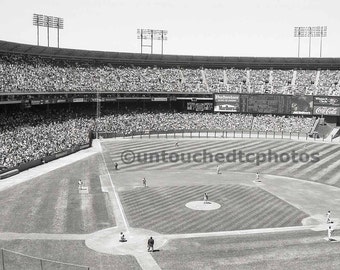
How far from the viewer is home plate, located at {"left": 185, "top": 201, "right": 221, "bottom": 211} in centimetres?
3456

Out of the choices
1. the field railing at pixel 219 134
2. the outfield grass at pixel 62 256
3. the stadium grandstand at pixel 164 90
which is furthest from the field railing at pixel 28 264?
the field railing at pixel 219 134

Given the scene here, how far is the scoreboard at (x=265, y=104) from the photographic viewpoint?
9088 cm

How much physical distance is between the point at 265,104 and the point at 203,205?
6090 centimetres

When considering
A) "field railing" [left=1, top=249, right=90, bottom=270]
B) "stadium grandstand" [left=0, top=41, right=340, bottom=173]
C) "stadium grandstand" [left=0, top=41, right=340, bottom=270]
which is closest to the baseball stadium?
"field railing" [left=1, top=249, right=90, bottom=270]

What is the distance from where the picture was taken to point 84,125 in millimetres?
76000

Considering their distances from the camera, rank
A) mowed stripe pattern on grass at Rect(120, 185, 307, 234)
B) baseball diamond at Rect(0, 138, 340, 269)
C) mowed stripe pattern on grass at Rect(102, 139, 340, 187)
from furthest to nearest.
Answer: mowed stripe pattern on grass at Rect(102, 139, 340, 187) → mowed stripe pattern on grass at Rect(120, 185, 307, 234) → baseball diamond at Rect(0, 138, 340, 269)

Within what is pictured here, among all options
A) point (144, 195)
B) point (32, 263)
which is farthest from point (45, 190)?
point (32, 263)

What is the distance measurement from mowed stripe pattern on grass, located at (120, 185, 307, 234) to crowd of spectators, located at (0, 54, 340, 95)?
40506 mm

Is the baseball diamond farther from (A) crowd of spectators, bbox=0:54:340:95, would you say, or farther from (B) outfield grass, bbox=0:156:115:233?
(A) crowd of spectators, bbox=0:54:340:95

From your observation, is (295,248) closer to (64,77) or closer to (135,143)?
(135,143)

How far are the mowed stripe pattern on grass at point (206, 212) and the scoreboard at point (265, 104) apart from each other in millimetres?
52861

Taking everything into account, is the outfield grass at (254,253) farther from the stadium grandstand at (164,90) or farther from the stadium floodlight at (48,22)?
the stadium floodlight at (48,22)

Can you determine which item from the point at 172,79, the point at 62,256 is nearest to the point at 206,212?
the point at 62,256

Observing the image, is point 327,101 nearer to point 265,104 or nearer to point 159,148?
point 265,104
